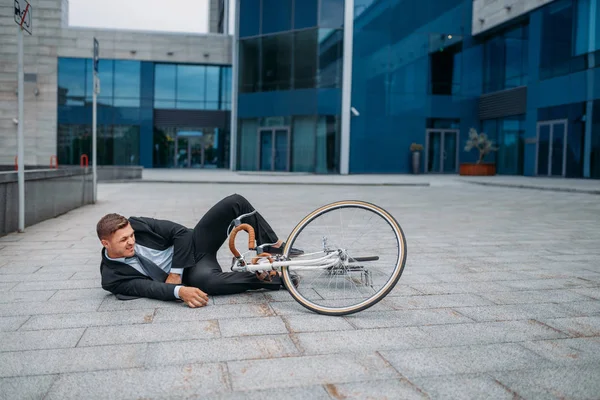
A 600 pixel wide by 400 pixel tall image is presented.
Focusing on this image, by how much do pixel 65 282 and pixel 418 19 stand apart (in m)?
31.8

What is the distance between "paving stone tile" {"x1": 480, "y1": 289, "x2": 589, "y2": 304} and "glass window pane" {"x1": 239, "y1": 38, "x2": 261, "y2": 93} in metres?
32.9

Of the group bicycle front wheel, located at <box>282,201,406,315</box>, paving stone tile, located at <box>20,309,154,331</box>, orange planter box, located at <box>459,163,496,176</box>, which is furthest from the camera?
orange planter box, located at <box>459,163,496,176</box>

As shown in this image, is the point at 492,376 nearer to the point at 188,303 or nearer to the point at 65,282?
the point at 188,303

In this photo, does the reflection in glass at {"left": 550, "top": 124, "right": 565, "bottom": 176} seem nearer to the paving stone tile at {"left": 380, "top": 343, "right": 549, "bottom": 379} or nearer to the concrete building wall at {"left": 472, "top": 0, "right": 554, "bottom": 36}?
the concrete building wall at {"left": 472, "top": 0, "right": 554, "bottom": 36}

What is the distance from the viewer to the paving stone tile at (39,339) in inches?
129

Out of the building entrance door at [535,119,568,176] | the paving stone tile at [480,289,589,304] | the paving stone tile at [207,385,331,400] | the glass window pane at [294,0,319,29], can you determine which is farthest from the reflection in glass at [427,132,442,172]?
the paving stone tile at [207,385,331,400]

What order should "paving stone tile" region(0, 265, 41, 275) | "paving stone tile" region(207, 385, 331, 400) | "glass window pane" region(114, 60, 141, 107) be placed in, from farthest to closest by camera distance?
"glass window pane" region(114, 60, 141, 107) < "paving stone tile" region(0, 265, 41, 275) < "paving stone tile" region(207, 385, 331, 400)

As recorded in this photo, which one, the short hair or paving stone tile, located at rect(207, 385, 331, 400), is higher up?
the short hair

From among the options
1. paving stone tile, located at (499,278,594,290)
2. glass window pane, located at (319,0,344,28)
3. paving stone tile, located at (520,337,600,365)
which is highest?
glass window pane, located at (319,0,344,28)

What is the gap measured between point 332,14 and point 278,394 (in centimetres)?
3273

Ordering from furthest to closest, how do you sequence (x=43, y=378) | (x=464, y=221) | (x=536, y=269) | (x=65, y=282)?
(x=464, y=221) → (x=536, y=269) → (x=65, y=282) → (x=43, y=378)

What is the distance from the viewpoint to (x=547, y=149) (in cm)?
3008

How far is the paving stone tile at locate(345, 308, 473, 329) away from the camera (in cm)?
377

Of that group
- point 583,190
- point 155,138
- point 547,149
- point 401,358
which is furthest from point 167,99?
point 401,358
